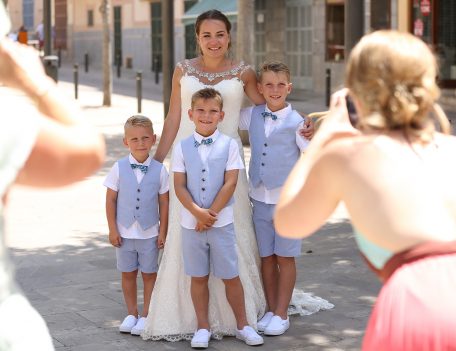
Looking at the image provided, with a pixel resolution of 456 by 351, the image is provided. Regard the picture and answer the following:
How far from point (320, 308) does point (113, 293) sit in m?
1.46

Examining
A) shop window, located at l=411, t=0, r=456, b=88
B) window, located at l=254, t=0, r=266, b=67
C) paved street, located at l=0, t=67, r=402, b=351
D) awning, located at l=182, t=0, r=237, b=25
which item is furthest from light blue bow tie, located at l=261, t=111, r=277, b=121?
window, located at l=254, t=0, r=266, b=67

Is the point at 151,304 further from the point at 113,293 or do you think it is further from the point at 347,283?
the point at 347,283

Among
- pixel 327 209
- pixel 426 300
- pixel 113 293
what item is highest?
pixel 327 209

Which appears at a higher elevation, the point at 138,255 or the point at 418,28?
the point at 418,28

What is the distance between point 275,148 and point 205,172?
1.91 ft

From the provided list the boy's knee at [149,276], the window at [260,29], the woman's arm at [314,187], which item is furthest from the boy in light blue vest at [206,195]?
the window at [260,29]

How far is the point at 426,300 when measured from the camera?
2754 mm

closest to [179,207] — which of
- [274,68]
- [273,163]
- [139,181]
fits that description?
[139,181]

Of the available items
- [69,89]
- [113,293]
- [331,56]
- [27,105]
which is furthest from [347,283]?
[69,89]

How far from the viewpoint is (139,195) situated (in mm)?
6258

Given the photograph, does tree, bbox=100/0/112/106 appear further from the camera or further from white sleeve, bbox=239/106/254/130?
the camera

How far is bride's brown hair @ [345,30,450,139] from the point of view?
9.32 feet

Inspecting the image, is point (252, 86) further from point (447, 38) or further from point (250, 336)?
point (447, 38)

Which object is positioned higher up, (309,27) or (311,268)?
(309,27)
